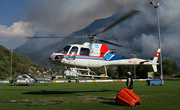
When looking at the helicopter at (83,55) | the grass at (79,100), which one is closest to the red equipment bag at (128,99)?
the grass at (79,100)

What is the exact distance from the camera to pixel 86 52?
25.1 meters

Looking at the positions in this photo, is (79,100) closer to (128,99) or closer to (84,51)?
(128,99)

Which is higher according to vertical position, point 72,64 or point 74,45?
point 74,45

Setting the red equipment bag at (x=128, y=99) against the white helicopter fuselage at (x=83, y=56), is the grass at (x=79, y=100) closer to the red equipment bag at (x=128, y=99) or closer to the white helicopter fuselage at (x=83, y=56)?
the red equipment bag at (x=128, y=99)

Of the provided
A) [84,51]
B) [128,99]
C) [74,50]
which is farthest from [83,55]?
[128,99]

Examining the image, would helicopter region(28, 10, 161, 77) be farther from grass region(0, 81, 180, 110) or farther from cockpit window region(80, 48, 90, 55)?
grass region(0, 81, 180, 110)

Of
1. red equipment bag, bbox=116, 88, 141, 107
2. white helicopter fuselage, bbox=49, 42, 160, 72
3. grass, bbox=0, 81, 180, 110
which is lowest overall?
grass, bbox=0, 81, 180, 110

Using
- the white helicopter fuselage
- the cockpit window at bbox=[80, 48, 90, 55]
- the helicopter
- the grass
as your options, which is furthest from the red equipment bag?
the cockpit window at bbox=[80, 48, 90, 55]

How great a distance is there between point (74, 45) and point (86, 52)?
1.90 metres

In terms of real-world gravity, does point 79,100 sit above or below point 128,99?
below

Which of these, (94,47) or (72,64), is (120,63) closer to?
(94,47)

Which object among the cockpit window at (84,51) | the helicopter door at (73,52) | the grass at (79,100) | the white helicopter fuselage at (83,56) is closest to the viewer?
the grass at (79,100)

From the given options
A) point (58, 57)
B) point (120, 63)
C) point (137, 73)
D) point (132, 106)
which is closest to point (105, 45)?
point (120, 63)

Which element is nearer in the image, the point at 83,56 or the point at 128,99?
the point at 128,99
